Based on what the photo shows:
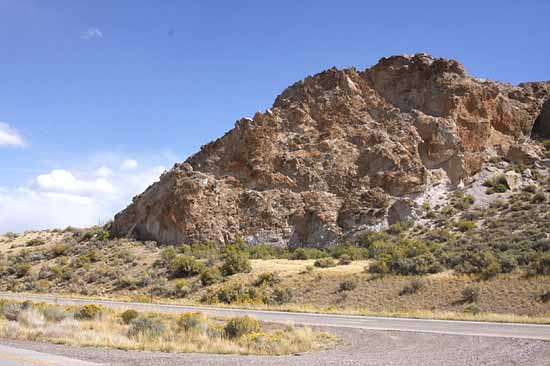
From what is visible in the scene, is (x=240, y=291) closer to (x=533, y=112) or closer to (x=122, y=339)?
(x=122, y=339)

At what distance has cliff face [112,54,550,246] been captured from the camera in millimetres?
44531

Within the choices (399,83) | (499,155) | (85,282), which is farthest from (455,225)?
(85,282)

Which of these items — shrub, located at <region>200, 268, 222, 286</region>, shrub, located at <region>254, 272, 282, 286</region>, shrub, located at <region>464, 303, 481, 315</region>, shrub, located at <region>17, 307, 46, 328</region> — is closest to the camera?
shrub, located at <region>17, 307, 46, 328</region>

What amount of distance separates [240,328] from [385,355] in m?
4.69

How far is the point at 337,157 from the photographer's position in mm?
47750

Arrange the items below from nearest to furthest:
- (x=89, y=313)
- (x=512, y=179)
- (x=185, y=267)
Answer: (x=89, y=313) < (x=185, y=267) < (x=512, y=179)

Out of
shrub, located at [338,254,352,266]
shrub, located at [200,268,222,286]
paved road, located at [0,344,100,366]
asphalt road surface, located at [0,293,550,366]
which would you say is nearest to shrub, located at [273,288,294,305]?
shrub, located at [200,268,222,286]

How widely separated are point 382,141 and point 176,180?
18.8 m

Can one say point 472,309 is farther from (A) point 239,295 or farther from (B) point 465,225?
(B) point 465,225

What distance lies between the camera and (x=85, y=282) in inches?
1516

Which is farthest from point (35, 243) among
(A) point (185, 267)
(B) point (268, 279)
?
(B) point (268, 279)

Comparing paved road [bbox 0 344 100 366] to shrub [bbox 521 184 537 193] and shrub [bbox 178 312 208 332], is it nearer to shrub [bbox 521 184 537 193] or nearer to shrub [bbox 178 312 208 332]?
shrub [bbox 178 312 208 332]

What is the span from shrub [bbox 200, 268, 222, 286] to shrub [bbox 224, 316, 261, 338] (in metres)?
19.0

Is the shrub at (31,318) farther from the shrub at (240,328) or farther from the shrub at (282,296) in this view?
the shrub at (282,296)
